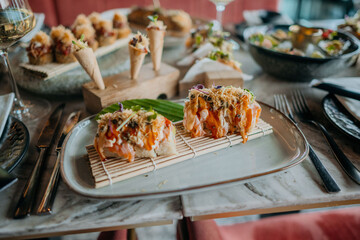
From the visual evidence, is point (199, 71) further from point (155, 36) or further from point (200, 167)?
point (200, 167)

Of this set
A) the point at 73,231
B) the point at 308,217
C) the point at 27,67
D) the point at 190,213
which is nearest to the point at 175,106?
the point at 190,213

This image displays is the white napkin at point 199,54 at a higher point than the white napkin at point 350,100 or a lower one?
higher

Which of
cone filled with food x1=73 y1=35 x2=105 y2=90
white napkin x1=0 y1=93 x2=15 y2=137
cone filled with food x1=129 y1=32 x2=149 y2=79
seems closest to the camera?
white napkin x1=0 y1=93 x2=15 y2=137

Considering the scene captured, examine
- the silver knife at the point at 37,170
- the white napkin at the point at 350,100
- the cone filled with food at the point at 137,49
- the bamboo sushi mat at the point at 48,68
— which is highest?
the cone filled with food at the point at 137,49

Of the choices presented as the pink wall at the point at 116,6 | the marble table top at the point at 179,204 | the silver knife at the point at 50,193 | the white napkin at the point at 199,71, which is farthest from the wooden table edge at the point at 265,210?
the pink wall at the point at 116,6

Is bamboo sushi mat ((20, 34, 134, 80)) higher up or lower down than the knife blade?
higher up

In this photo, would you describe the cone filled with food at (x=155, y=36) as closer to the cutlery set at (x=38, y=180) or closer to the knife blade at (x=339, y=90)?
the cutlery set at (x=38, y=180)

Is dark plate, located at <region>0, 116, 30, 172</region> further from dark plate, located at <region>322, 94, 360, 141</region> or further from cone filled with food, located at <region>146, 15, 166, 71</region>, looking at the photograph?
dark plate, located at <region>322, 94, 360, 141</region>

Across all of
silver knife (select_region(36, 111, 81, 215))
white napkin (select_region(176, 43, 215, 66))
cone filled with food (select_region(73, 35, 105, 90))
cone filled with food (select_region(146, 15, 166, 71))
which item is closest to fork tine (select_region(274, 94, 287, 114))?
white napkin (select_region(176, 43, 215, 66))

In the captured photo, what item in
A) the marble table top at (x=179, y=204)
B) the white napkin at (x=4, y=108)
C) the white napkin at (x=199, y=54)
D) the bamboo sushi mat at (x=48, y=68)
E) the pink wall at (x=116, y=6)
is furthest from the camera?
the pink wall at (x=116, y=6)
